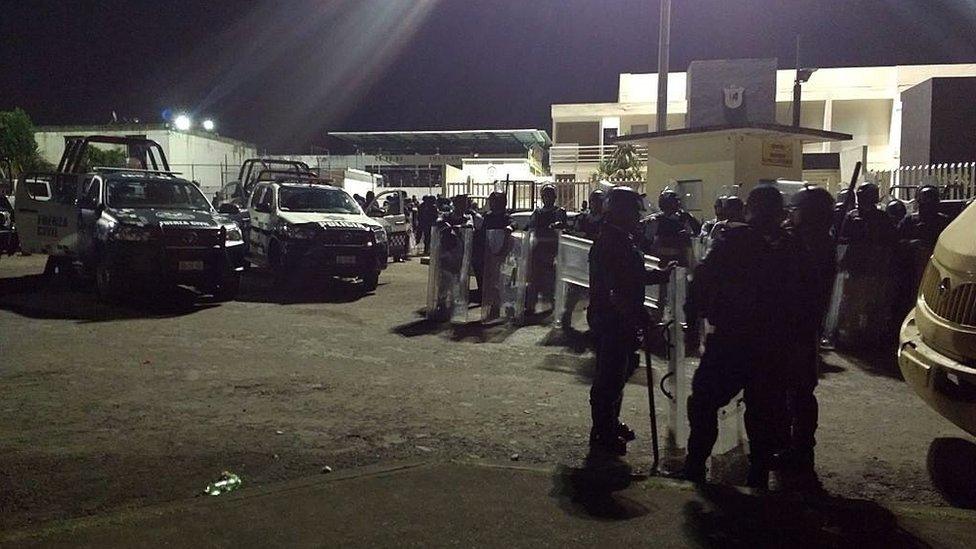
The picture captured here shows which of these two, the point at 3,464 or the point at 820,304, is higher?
the point at 820,304

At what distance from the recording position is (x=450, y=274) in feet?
35.5

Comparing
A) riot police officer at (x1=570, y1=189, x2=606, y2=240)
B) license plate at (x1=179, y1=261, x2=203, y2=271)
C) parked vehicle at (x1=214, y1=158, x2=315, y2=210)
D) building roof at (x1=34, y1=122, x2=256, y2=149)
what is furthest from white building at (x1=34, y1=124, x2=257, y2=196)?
riot police officer at (x1=570, y1=189, x2=606, y2=240)

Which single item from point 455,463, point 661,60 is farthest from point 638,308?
point 661,60

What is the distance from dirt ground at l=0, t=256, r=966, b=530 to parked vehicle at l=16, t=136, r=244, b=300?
813mm

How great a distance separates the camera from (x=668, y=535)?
148 inches

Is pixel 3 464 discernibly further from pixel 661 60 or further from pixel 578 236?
pixel 661 60

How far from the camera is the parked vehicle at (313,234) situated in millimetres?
13398

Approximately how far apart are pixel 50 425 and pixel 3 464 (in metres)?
0.90

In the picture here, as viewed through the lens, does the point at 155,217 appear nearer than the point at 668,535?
No

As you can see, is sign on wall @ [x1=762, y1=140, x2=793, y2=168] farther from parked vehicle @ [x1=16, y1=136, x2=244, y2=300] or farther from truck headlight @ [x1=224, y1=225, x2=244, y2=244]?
parked vehicle @ [x1=16, y1=136, x2=244, y2=300]

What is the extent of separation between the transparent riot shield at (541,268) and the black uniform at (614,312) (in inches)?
201

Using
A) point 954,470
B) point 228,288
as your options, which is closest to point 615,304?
point 954,470

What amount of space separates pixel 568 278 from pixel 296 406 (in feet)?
14.1

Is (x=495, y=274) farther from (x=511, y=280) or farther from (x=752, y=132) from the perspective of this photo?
(x=752, y=132)
